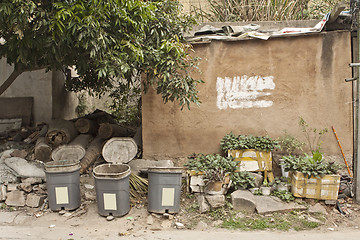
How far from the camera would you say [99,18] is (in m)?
3.91

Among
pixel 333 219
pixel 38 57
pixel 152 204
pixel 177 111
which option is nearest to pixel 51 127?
pixel 38 57

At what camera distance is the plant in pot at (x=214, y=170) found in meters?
4.92

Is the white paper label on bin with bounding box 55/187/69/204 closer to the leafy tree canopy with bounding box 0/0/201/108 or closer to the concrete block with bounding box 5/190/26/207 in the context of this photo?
the concrete block with bounding box 5/190/26/207

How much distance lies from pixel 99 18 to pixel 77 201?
→ 301cm

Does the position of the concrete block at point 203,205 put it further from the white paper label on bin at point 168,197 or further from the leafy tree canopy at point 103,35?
the leafy tree canopy at point 103,35

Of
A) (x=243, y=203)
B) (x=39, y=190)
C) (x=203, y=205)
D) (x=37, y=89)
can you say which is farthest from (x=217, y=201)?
(x=37, y=89)

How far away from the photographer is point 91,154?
621 centimetres

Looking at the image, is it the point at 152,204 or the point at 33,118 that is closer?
the point at 152,204

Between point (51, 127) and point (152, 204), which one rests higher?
point (51, 127)

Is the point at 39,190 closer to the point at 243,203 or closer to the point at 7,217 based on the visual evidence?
the point at 7,217

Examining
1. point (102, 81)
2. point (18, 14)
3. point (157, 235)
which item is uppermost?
point (18, 14)

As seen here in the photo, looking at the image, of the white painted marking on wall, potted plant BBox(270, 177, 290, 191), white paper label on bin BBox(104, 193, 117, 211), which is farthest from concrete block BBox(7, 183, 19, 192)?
potted plant BBox(270, 177, 290, 191)

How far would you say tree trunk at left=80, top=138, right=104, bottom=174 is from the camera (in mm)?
6014

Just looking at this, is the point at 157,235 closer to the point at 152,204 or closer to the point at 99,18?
the point at 152,204
